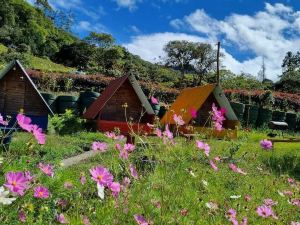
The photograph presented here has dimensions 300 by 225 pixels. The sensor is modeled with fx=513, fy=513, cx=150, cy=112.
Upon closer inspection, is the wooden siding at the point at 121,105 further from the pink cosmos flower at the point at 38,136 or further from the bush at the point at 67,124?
the pink cosmos flower at the point at 38,136

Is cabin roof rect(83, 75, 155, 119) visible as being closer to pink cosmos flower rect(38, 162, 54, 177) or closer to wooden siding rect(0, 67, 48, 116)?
wooden siding rect(0, 67, 48, 116)

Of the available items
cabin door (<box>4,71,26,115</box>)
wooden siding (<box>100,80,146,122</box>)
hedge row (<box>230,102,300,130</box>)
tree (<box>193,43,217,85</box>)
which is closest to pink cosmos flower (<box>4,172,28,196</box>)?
cabin door (<box>4,71,26,115</box>)

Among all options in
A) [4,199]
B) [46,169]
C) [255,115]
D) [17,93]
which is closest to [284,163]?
[17,93]

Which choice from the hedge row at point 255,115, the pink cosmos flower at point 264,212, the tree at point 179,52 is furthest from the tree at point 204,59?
the pink cosmos flower at point 264,212

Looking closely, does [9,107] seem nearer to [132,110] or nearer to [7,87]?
[7,87]

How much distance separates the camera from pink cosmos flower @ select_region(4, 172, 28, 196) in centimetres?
211

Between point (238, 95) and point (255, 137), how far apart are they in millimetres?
13971

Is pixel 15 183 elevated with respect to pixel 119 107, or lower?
lower

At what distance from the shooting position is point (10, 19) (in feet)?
243

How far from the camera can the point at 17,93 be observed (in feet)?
53.1

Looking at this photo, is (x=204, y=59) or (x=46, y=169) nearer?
(x=46, y=169)

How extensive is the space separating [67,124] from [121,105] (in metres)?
2.37

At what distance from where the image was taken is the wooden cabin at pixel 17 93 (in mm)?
16016

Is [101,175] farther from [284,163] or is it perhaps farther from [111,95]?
[111,95]
